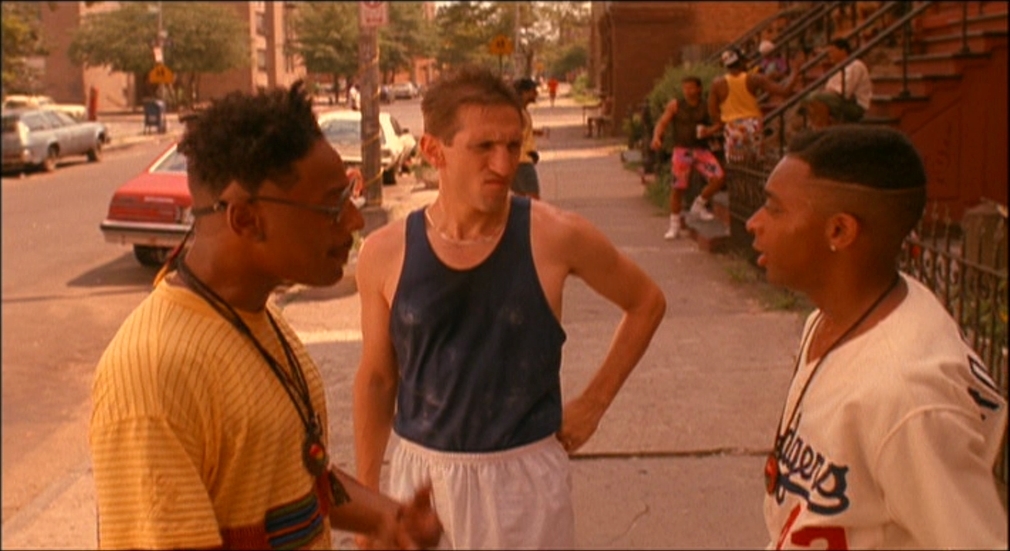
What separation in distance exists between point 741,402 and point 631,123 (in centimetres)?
2121

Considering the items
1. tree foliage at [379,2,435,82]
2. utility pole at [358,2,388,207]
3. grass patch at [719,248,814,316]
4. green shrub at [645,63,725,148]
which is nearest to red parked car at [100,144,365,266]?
utility pole at [358,2,388,207]

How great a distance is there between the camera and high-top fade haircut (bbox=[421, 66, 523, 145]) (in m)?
3.40

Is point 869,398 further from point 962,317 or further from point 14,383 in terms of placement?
point 14,383

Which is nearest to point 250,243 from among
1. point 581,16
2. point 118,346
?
point 118,346

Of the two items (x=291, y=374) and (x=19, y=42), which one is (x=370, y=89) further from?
(x=19, y=42)

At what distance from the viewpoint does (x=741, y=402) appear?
24.5ft

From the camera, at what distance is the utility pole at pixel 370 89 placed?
14.9m

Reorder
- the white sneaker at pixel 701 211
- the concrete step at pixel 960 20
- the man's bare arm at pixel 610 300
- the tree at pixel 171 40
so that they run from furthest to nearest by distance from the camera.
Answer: the tree at pixel 171 40 < the white sneaker at pixel 701 211 < the concrete step at pixel 960 20 < the man's bare arm at pixel 610 300

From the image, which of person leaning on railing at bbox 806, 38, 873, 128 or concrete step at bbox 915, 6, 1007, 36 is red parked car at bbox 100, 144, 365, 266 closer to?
person leaning on railing at bbox 806, 38, 873, 128

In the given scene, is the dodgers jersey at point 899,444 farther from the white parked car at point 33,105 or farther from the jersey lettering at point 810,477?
the white parked car at point 33,105

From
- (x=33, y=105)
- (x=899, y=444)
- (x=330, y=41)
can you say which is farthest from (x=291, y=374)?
(x=33, y=105)

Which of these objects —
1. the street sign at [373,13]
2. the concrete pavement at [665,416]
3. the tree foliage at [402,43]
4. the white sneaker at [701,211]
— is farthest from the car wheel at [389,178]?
the concrete pavement at [665,416]

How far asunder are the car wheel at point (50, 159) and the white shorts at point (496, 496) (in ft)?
92.5

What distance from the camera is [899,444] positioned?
78.5 inches
